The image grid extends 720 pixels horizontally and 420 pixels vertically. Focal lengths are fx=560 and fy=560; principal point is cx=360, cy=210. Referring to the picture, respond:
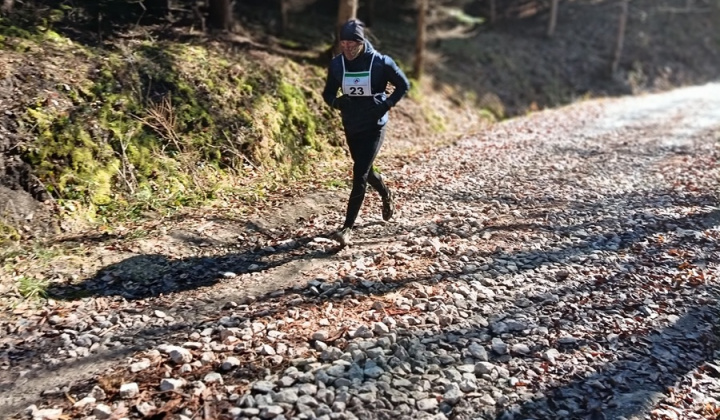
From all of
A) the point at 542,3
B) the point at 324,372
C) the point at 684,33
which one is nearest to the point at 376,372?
the point at 324,372

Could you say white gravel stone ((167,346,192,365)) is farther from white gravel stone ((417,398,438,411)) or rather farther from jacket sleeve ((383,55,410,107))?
jacket sleeve ((383,55,410,107))

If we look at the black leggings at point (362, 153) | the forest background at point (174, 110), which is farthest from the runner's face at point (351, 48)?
the forest background at point (174, 110)

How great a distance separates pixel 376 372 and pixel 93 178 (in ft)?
17.5

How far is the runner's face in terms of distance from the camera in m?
6.66

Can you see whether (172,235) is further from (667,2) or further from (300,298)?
(667,2)

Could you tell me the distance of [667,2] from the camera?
35.5 meters

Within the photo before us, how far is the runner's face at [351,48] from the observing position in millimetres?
6664

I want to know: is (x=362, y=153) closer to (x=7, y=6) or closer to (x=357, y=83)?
(x=357, y=83)

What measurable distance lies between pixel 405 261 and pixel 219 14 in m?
9.28

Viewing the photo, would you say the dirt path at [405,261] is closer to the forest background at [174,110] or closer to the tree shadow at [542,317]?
the tree shadow at [542,317]

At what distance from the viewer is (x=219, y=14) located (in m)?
13.6

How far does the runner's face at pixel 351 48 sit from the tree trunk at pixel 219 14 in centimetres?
794

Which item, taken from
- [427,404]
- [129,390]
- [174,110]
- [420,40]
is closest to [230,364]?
[129,390]

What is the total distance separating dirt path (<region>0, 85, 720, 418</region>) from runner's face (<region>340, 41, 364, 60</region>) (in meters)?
2.53
